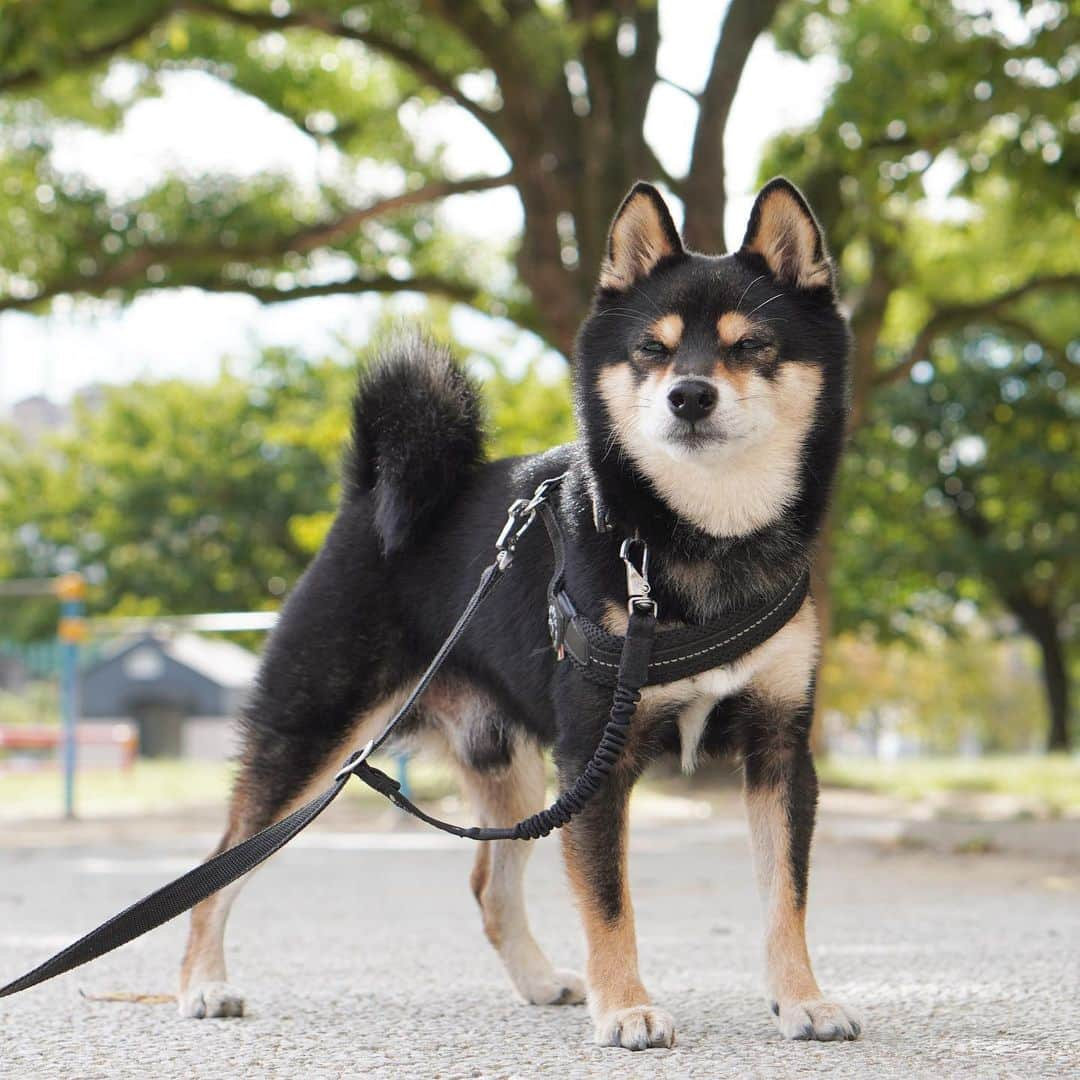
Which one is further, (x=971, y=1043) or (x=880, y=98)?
(x=880, y=98)

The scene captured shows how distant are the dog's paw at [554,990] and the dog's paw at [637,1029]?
821 millimetres

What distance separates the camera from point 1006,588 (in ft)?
90.9

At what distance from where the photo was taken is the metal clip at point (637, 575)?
11.7 ft

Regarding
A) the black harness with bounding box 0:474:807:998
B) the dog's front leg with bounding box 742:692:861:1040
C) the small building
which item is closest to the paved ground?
the dog's front leg with bounding box 742:692:861:1040

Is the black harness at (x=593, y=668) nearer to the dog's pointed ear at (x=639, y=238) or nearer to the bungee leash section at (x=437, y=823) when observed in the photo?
the bungee leash section at (x=437, y=823)

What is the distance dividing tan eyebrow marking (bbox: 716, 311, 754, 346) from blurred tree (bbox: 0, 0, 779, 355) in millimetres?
8705

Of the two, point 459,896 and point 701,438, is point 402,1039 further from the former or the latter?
point 459,896

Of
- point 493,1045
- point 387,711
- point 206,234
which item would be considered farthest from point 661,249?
point 206,234

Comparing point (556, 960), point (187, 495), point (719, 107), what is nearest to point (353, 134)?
point (719, 107)

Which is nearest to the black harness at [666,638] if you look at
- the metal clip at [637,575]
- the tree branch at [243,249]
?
the metal clip at [637,575]

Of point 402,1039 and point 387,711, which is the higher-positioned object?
point 387,711

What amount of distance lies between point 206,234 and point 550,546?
11004 millimetres

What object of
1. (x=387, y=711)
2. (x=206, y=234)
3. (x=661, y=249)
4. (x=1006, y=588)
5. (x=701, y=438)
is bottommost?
(x=1006, y=588)

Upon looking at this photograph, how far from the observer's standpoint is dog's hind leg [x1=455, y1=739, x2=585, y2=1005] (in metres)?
4.36
